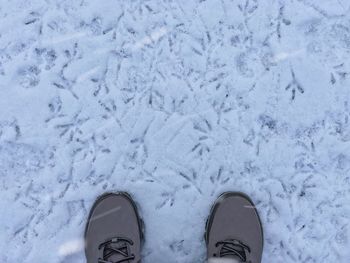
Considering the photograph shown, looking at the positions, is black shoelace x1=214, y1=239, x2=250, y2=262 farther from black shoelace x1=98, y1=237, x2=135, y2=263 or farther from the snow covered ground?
black shoelace x1=98, y1=237, x2=135, y2=263

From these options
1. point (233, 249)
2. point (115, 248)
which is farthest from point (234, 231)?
point (115, 248)

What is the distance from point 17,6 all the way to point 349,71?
51.9 inches

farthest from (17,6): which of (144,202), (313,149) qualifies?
(313,149)

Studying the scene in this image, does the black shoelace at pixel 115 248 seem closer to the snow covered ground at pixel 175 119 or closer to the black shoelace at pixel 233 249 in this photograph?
the snow covered ground at pixel 175 119

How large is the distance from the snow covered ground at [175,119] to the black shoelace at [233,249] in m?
0.08

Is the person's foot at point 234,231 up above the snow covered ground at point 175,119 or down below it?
below

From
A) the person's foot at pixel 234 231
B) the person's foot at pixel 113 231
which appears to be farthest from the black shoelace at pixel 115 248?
the person's foot at pixel 234 231

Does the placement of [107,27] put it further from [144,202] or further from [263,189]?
[263,189]

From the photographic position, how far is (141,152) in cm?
146

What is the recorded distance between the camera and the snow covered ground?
1457 mm

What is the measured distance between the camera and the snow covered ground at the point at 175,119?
1.46 m

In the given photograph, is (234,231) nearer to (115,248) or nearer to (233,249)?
(233,249)

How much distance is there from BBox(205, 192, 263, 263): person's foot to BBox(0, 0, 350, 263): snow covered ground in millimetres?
42

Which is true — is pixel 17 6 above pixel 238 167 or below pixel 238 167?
above
